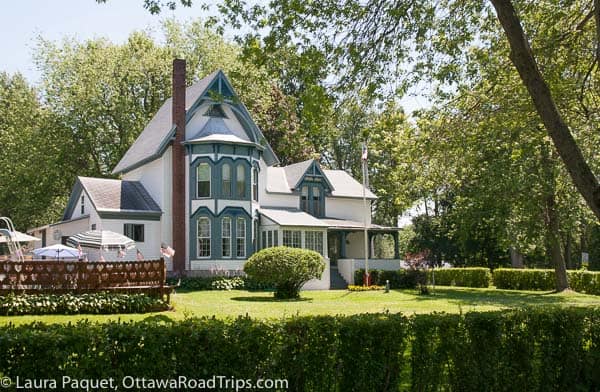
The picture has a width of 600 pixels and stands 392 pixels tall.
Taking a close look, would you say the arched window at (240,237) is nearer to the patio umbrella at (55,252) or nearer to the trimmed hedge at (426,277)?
the trimmed hedge at (426,277)

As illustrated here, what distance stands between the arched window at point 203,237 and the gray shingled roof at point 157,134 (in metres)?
4.02

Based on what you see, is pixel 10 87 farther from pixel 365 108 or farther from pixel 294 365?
pixel 294 365

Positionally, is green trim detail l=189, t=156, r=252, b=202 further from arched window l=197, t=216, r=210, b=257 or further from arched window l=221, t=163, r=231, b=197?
arched window l=197, t=216, r=210, b=257

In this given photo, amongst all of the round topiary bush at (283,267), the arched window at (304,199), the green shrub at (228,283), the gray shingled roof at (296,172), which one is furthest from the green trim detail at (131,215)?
the arched window at (304,199)

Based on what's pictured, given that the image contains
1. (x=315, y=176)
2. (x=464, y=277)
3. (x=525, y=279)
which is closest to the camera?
(x=525, y=279)

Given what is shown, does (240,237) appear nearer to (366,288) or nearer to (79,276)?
(366,288)

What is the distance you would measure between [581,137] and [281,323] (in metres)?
11.5

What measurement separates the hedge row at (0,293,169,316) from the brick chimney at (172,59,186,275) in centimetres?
1065

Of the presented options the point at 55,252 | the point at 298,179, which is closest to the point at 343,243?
the point at 298,179

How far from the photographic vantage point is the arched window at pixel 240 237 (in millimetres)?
30344

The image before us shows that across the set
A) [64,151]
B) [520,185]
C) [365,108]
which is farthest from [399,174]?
[64,151]

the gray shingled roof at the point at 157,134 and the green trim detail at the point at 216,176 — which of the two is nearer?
the green trim detail at the point at 216,176

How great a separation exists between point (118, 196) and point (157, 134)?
4142 millimetres

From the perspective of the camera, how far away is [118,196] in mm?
29844
